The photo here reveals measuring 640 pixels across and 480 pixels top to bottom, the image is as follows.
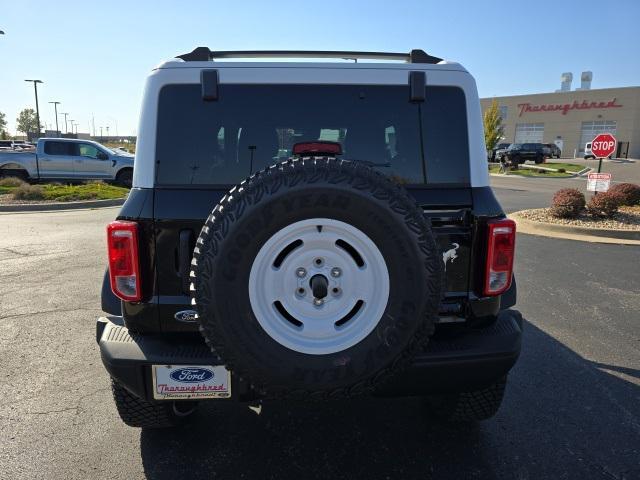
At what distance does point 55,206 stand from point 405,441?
12.9m

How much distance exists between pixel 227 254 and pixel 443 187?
1184 mm

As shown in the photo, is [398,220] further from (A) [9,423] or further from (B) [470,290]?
(A) [9,423]

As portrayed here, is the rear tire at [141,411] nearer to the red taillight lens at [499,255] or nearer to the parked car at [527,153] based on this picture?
the red taillight lens at [499,255]

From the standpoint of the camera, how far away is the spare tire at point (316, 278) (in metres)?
1.86

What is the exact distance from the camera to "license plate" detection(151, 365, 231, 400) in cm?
211

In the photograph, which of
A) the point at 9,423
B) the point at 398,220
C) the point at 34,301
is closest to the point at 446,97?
the point at 398,220

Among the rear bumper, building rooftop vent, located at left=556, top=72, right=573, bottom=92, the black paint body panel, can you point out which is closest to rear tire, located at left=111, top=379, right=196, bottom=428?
the rear bumper

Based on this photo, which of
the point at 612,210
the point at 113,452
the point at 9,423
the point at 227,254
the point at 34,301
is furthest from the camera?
the point at 612,210

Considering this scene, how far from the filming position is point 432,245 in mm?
1921

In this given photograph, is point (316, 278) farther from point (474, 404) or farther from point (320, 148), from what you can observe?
point (474, 404)

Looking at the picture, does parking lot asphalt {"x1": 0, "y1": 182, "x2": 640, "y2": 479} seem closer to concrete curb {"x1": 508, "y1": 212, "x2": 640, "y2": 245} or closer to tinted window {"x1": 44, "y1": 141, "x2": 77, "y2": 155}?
concrete curb {"x1": 508, "y1": 212, "x2": 640, "y2": 245}

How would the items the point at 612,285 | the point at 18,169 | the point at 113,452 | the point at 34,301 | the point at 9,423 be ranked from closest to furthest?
the point at 113,452 → the point at 9,423 → the point at 34,301 → the point at 612,285 → the point at 18,169

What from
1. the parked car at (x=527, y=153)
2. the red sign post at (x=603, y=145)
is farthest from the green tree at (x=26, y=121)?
the red sign post at (x=603, y=145)

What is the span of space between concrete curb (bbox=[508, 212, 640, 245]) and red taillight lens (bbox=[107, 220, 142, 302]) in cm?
882
